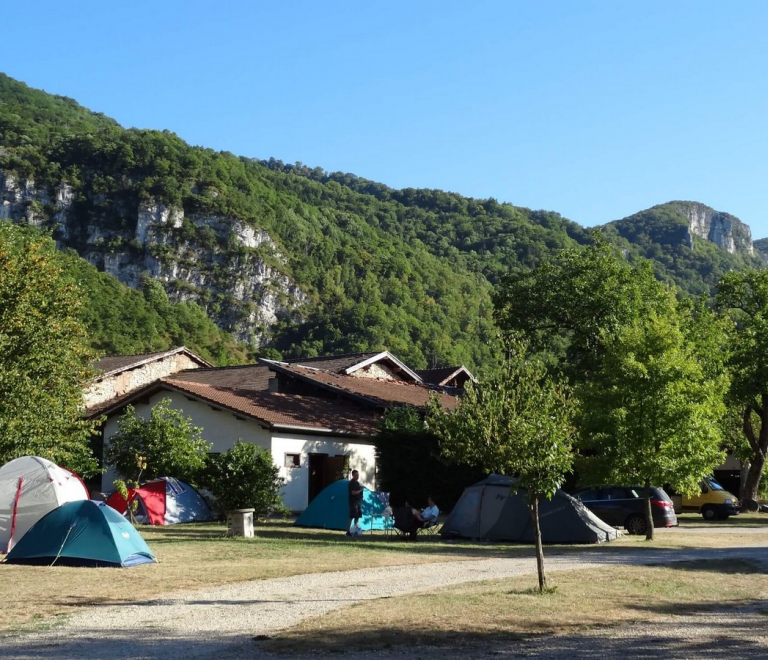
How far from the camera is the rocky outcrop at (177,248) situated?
10756cm

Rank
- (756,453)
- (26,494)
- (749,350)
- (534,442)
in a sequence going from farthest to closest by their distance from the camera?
(756,453), (749,350), (26,494), (534,442)

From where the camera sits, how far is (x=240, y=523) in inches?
853

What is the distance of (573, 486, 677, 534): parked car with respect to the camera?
1009 inches

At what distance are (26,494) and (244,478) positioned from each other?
798 centimetres

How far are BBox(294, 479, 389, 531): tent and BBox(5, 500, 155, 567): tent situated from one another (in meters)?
8.91

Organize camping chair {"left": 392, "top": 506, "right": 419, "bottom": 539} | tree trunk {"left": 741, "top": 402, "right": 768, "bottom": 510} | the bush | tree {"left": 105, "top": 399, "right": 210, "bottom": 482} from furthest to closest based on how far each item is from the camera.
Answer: tree trunk {"left": 741, "top": 402, "right": 768, "bottom": 510}
tree {"left": 105, "top": 399, "right": 210, "bottom": 482}
the bush
camping chair {"left": 392, "top": 506, "right": 419, "bottom": 539}

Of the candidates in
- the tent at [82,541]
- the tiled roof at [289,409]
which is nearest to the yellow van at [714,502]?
the tiled roof at [289,409]

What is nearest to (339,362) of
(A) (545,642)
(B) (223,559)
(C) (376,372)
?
(C) (376,372)

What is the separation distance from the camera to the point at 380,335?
88250 millimetres

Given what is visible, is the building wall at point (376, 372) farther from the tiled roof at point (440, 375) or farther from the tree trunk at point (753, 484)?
the tree trunk at point (753, 484)

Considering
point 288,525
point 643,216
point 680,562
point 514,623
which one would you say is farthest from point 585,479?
point 643,216

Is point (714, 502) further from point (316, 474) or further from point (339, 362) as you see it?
point (339, 362)

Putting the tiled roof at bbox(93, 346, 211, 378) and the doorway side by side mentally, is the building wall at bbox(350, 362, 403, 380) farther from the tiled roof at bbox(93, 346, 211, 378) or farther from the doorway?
the tiled roof at bbox(93, 346, 211, 378)

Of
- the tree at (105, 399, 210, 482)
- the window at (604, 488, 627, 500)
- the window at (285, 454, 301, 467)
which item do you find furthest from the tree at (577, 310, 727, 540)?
the tree at (105, 399, 210, 482)
